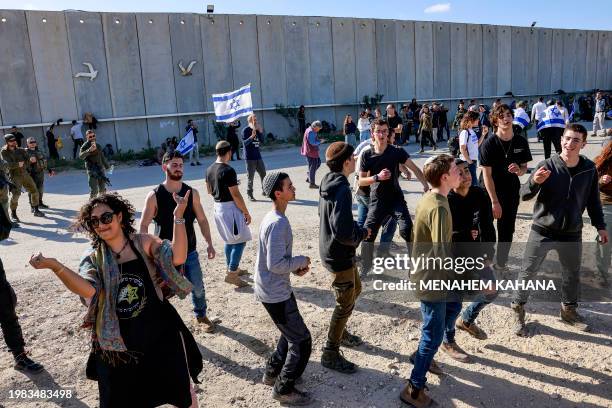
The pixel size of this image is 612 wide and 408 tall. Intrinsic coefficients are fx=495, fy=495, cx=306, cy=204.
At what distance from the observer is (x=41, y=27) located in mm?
18828

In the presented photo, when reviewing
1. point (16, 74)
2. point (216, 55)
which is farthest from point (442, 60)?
point (16, 74)

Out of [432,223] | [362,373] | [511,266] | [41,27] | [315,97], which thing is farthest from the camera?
[315,97]

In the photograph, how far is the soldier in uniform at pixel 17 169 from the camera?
982 cm

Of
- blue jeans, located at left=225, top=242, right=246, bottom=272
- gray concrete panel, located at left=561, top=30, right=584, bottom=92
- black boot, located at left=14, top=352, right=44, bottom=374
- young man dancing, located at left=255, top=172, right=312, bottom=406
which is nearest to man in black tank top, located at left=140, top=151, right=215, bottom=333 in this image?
blue jeans, located at left=225, top=242, right=246, bottom=272

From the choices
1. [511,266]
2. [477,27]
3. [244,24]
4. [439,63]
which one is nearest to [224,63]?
[244,24]

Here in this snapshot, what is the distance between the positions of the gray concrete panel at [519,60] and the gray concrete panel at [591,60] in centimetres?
664

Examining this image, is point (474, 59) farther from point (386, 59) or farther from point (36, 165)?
point (36, 165)

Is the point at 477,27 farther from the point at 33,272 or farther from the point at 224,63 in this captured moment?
the point at 33,272

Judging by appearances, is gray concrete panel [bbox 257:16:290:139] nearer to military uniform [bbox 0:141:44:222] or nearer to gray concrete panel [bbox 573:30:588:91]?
military uniform [bbox 0:141:44:222]

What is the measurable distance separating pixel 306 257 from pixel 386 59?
25172 mm

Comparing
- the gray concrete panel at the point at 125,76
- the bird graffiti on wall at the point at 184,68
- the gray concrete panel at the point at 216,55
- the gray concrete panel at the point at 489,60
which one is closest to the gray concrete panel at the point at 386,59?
the gray concrete panel at the point at 489,60

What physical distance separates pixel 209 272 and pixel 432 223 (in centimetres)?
379

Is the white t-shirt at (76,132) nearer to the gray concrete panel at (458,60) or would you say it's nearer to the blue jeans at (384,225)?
the blue jeans at (384,225)

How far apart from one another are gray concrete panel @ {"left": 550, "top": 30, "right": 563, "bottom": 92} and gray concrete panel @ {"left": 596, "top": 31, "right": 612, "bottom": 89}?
4219mm
